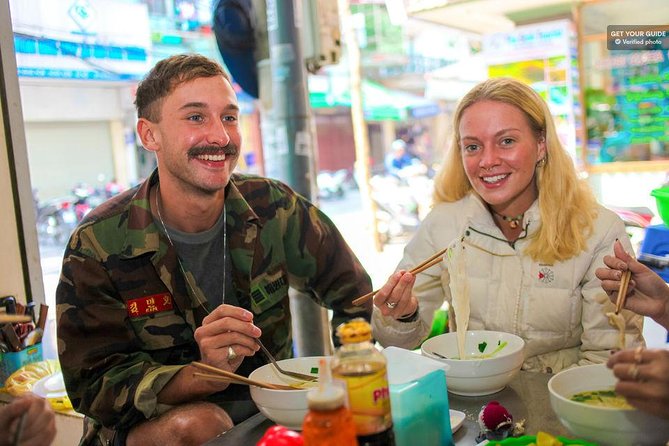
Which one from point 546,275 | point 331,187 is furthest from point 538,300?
point 331,187

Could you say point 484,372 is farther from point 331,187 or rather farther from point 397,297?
point 331,187

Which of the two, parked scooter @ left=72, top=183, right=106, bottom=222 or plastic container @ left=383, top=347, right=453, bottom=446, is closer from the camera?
plastic container @ left=383, top=347, right=453, bottom=446

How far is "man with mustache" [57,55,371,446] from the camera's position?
194 cm

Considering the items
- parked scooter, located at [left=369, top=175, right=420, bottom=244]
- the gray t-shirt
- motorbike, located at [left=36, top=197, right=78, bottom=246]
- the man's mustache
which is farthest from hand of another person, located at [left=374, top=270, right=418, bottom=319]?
parked scooter, located at [left=369, top=175, right=420, bottom=244]

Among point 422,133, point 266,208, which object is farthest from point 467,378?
point 422,133

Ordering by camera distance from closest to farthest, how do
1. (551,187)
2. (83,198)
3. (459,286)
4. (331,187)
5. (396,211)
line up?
(459,286)
(551,187)
(83,198)
(396,211)
(331,187)

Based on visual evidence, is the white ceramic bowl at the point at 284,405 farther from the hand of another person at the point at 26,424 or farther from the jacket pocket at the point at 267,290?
the jacket pocket at the point at 267,290

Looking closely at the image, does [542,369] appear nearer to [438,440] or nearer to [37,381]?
[438,440]

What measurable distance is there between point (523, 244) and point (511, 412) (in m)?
0.81

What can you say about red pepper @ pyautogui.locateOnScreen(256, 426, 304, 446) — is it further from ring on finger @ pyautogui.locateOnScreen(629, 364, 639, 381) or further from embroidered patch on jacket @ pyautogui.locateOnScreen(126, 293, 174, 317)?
embroidered patch on jacket @ pyautogui.locateOnScreen(126, 293, 174, 317)

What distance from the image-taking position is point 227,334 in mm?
1692

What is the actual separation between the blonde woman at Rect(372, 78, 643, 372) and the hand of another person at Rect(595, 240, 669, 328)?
9.8 inches

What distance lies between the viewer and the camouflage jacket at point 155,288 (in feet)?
6.54

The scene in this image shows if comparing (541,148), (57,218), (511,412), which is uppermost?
(541,148)
